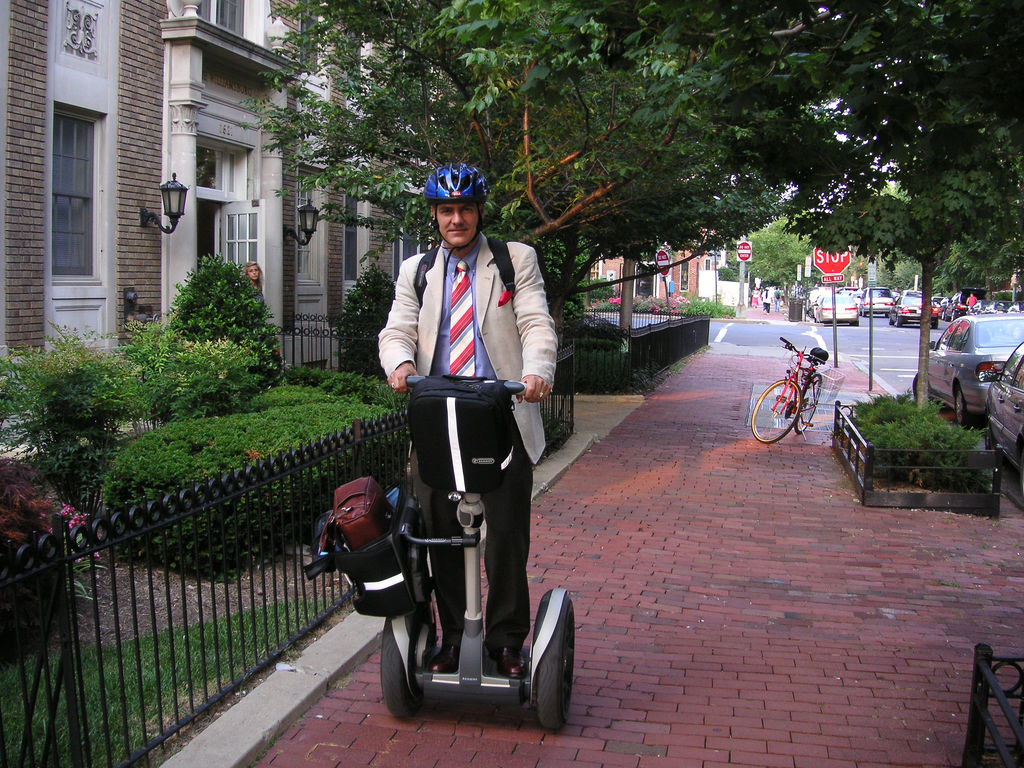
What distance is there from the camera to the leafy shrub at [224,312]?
994 cm

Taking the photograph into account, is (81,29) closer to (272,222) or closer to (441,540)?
(272,222)

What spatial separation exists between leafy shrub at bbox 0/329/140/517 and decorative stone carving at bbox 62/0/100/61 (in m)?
4.98

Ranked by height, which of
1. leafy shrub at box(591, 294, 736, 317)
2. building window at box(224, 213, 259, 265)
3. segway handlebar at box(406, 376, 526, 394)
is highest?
building window at box(224, 213, 259, 265)

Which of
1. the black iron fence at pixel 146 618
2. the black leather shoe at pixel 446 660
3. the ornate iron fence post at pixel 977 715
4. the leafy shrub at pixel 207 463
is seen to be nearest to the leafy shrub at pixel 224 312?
the leafy shrub at pixel 207 463

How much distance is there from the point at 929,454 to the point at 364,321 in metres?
8.77

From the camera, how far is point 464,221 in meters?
3.77

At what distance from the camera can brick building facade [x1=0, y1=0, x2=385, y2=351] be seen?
984cm

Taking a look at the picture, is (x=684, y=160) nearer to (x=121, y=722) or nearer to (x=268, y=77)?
(x=268, y=77)

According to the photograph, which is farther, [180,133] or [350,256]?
[350,256]

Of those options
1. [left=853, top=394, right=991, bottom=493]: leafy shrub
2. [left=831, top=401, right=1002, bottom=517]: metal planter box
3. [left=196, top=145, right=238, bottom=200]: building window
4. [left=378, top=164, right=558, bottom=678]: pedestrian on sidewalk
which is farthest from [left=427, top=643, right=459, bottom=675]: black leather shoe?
[left=196, top=145, right=238, bottom=200]: building window

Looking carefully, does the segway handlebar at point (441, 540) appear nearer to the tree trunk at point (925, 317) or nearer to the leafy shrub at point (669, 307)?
the tree trunk at point (925, 317)

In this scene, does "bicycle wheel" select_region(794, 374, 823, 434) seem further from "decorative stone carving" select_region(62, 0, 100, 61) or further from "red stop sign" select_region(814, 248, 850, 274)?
"decorative stone carving" select_region(62, 0, 100, 61)

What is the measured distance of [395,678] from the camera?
12.3ft

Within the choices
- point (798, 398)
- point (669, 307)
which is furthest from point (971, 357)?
point (669, 307)
